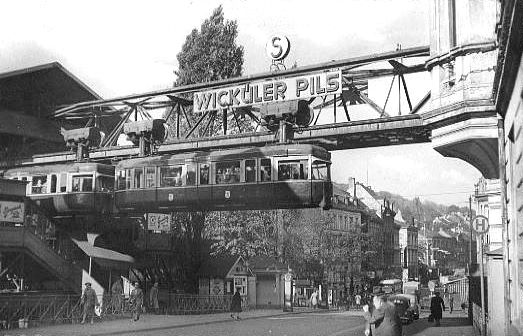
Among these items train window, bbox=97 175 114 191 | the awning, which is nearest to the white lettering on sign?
train window, bbox=97 175 114 191

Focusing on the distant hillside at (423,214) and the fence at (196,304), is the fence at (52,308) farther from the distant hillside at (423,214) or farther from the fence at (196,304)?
the distant hillside at (423,214)

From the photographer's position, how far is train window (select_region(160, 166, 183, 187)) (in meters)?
24.3

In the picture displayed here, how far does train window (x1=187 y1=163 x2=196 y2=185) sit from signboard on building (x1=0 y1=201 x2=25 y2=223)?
664 centimetres

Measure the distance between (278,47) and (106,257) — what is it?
40.1 ft

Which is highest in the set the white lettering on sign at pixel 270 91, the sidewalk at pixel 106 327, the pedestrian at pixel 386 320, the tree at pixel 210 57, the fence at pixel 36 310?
the tree at pixel 210 57

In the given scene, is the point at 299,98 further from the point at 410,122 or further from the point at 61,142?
the point at 61,142

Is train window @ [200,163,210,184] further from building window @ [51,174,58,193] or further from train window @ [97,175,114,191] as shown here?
building window @ [51,174,58,193]

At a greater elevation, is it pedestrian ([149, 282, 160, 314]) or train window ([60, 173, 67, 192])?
train window ([60, 173, 67, 192])

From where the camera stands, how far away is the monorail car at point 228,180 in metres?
21.5

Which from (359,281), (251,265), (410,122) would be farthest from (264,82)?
(359,281)

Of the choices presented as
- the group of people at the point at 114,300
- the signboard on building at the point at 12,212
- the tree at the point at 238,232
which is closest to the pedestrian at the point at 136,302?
the group of people at the point at 114,300

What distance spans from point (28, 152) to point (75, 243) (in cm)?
883

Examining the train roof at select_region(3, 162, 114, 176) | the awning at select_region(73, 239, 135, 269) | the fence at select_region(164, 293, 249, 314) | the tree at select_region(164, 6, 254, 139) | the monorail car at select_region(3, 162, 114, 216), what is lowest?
the fence at select_region(164, 293, 249, 314)

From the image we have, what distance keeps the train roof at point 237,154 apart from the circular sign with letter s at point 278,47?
126 inches
